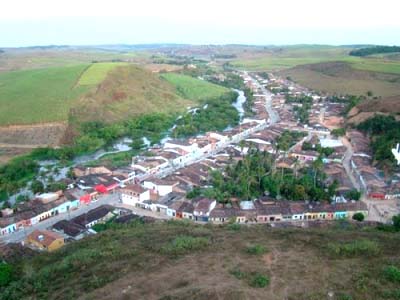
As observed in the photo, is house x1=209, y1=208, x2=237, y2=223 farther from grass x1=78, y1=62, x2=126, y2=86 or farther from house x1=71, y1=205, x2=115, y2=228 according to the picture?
grass x1=78, y1=62, x2=126, y2=86

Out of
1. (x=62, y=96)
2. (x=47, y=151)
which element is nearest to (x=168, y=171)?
(x=47, y=151)

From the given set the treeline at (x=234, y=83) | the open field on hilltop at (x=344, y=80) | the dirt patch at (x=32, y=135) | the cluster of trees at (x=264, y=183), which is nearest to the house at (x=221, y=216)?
the cluster of trees at (x=264, y=183)

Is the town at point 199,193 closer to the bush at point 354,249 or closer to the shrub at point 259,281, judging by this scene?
the bush at point 354,249

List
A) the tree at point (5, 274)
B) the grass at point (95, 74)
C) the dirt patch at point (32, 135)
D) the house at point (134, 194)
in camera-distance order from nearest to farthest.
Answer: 1. the tree at point (5, 274)
2. the house at point (134, 194)
3. the dirt patch at point (32, 135)
4. the grass at point (95, 74)

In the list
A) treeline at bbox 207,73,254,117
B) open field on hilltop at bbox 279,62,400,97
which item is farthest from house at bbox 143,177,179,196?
open field on hilltop at bbox 279,62,400,97

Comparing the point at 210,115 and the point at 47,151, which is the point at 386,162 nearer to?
the point at 210,115

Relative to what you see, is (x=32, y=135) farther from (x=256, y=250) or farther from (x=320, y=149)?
(x=256, y=250)
